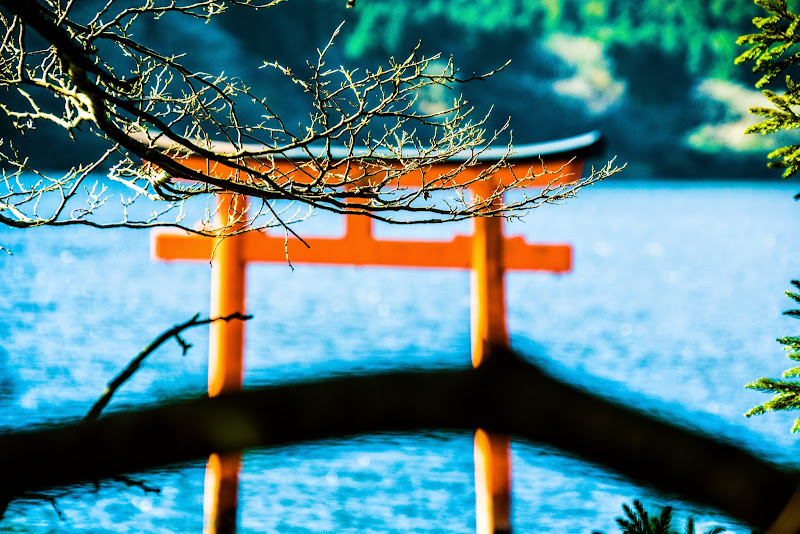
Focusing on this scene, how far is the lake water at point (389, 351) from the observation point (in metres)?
3.47

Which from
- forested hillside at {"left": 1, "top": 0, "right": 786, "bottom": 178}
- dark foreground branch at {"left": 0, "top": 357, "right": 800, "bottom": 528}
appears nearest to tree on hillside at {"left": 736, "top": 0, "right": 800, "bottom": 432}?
dark foreground branch at {"left": 0, "top": 357, "right": 800, "bottom": 528}

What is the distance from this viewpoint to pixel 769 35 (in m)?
1.62

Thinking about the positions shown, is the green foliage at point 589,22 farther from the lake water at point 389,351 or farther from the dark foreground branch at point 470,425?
the dark foreground branch at point 470,425

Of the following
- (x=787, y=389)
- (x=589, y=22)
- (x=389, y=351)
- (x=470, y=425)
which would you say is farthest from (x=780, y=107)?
(x=589, y=22)

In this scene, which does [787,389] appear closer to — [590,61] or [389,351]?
[389,351]

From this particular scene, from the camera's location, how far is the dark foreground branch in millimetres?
3363

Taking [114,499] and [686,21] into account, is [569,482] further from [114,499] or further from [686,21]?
[686,21]

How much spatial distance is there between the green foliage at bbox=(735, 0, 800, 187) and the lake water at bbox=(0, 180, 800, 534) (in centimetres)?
203

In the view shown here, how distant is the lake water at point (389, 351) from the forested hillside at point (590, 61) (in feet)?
37.8

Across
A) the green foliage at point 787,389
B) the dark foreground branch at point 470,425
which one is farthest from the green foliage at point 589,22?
the green foliage at point 787,389

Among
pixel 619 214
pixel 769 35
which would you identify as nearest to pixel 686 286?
pixel 769 35

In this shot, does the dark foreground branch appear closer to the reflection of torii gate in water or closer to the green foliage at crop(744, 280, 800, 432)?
the reflection of torii gate in water

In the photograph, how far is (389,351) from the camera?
7387mm

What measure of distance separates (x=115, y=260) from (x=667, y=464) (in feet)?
37.0
